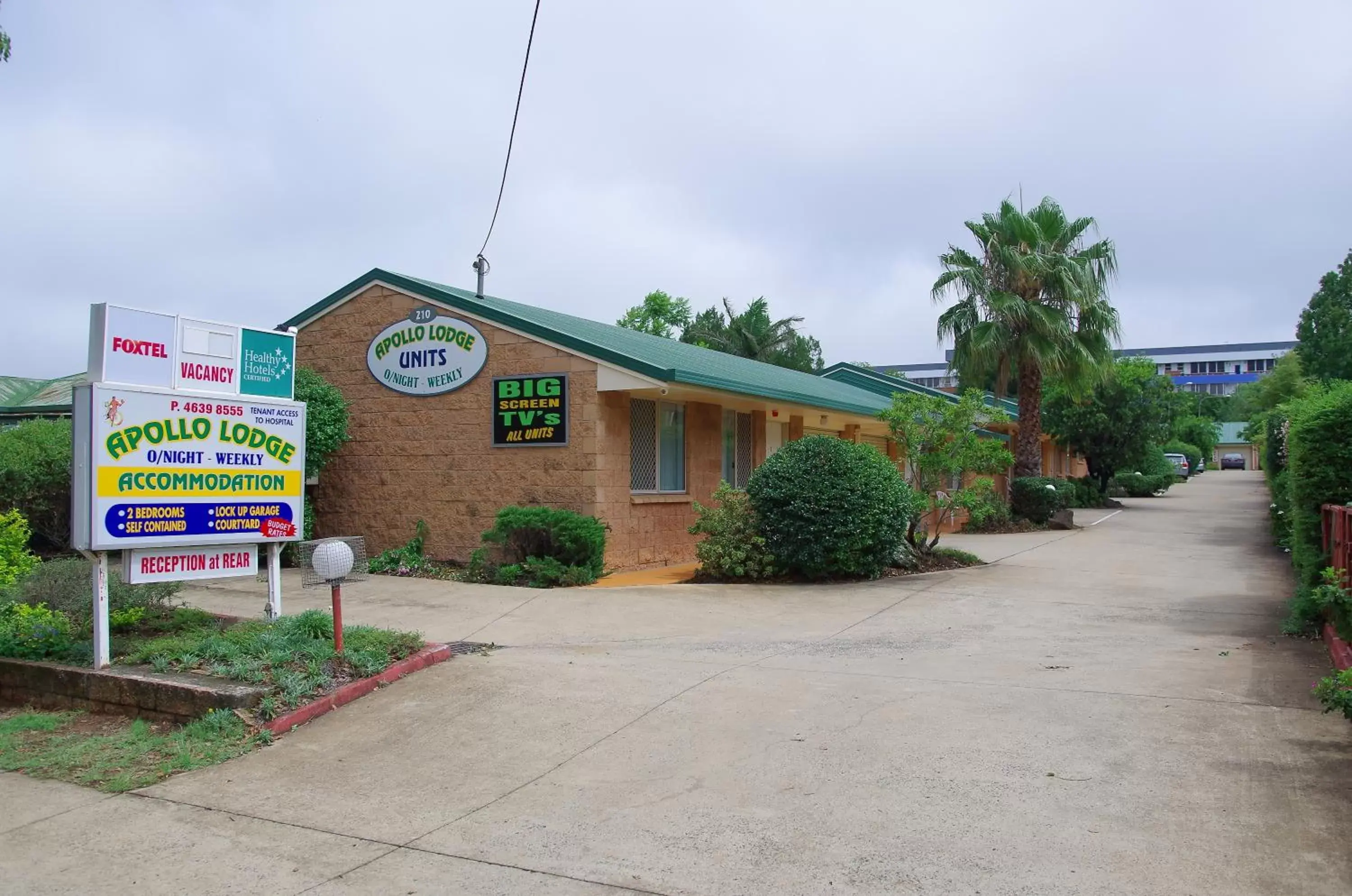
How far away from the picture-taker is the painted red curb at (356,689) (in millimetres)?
6789

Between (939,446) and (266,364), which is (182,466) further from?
(939,446)

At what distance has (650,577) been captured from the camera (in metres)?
14.2

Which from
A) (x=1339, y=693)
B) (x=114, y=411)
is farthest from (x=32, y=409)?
(x=1339, y=693)

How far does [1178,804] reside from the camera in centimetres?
502

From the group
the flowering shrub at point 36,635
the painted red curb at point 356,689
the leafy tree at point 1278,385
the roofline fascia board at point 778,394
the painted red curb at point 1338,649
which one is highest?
the leafy tree at point 1278,385

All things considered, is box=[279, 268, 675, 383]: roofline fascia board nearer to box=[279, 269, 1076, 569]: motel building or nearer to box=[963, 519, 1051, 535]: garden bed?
box=[279, 269, 1076, 569]: motel building

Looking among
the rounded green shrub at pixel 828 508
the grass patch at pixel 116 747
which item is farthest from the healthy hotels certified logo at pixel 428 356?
the grass patch at pixel 116 747

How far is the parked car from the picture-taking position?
57.9 metres

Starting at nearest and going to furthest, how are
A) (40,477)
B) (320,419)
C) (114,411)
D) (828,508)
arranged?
(114,411), (828,508), (40,477), (320,419)

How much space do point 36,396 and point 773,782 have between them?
22747mm

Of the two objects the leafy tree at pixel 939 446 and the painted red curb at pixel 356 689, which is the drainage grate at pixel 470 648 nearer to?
the painted red curb at pixel 356 689

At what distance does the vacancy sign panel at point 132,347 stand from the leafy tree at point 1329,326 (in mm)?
49960

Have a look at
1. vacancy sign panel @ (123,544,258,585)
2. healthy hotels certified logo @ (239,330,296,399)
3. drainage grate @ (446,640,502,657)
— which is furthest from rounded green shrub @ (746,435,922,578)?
vacancy sign panel @ (123,544,258,585)

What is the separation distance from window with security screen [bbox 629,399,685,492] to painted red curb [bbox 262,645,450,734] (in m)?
6.58
